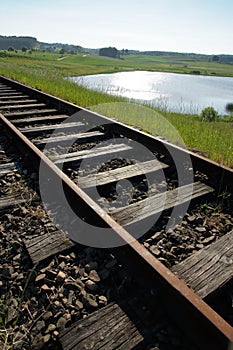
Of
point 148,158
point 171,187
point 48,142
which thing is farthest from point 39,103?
point 171,187

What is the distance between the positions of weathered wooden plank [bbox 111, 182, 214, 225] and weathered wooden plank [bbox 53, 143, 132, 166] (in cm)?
122

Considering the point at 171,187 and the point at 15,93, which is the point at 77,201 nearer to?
the point at 171,187

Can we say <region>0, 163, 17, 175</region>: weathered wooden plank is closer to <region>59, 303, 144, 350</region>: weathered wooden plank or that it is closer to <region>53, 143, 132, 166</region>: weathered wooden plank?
<region>53, 143, 132, 166</region>: weathered wooden plank

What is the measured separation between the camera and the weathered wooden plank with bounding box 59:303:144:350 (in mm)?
1395

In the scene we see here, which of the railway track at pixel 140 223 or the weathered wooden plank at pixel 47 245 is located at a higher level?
the railway track at pixel 140 223

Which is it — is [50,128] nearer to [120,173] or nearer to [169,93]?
[120,173]

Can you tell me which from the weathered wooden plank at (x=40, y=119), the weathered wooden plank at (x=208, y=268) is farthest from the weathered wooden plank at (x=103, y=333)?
the weathered wooden plank at (x=40, y=119)

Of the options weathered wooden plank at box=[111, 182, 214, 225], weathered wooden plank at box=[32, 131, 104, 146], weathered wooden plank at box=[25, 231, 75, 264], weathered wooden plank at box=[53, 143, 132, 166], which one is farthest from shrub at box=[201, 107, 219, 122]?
weathered wooden plank at box=[25, 231, 75, 264]

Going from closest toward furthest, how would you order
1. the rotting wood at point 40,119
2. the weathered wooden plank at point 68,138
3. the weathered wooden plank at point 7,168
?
the weathered wooden plank at point 7,168, the weathered wooden plank at point 68,138, the rotting wood at point 40,119

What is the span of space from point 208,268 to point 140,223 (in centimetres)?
66

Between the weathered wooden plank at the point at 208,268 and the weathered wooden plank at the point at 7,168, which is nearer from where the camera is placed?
the weathered wooden plank at the point at 208,268

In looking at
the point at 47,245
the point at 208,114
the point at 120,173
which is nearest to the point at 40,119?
the point at 120,173

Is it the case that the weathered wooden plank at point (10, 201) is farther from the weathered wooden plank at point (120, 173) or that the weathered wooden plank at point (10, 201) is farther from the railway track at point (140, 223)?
the weathered wooden plank at point (120, 173)

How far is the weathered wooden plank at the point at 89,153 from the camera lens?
11.3 ft
